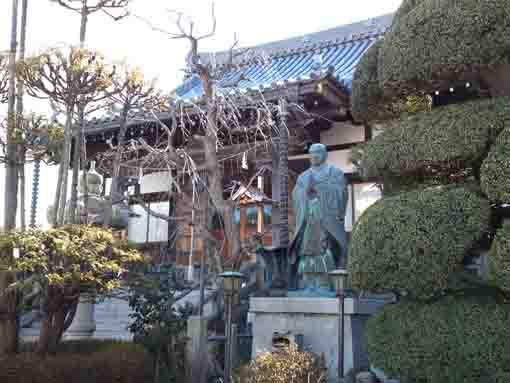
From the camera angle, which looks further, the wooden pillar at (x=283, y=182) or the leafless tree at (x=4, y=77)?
the wooden pillar at (x=283, y=182)

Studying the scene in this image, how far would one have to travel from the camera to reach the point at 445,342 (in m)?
5.03

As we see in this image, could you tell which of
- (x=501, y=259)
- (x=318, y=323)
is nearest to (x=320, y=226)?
(x=318, y=323)

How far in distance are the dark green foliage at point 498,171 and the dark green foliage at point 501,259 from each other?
28 cm

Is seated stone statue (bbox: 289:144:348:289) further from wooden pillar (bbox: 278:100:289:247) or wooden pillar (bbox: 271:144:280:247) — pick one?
wooden pillar (bbox: 271:144:280:247)

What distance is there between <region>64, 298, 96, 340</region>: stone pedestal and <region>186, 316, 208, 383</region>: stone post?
6.55 ft

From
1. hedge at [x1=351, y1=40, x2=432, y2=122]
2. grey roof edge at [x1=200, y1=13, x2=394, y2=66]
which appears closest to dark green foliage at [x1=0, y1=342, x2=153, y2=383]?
hedge at [x1=351, y1=40, x2=432, y2=122]

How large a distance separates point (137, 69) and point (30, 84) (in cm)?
150

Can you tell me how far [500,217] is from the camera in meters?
5.57

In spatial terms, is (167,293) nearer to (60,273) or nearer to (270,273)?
(270,273)

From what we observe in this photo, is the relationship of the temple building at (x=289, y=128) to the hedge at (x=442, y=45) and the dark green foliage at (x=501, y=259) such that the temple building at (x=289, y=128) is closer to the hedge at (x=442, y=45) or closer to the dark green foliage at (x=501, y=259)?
the hedge at (x=442, y=45)

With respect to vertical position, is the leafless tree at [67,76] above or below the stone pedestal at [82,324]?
above

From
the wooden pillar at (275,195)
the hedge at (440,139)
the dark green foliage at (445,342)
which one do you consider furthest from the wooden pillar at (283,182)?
the dark green foliage at (445,342)

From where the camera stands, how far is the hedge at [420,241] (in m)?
5.05

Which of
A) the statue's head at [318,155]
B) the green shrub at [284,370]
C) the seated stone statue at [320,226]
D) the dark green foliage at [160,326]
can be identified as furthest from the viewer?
the dark green foliage at [160,326]
